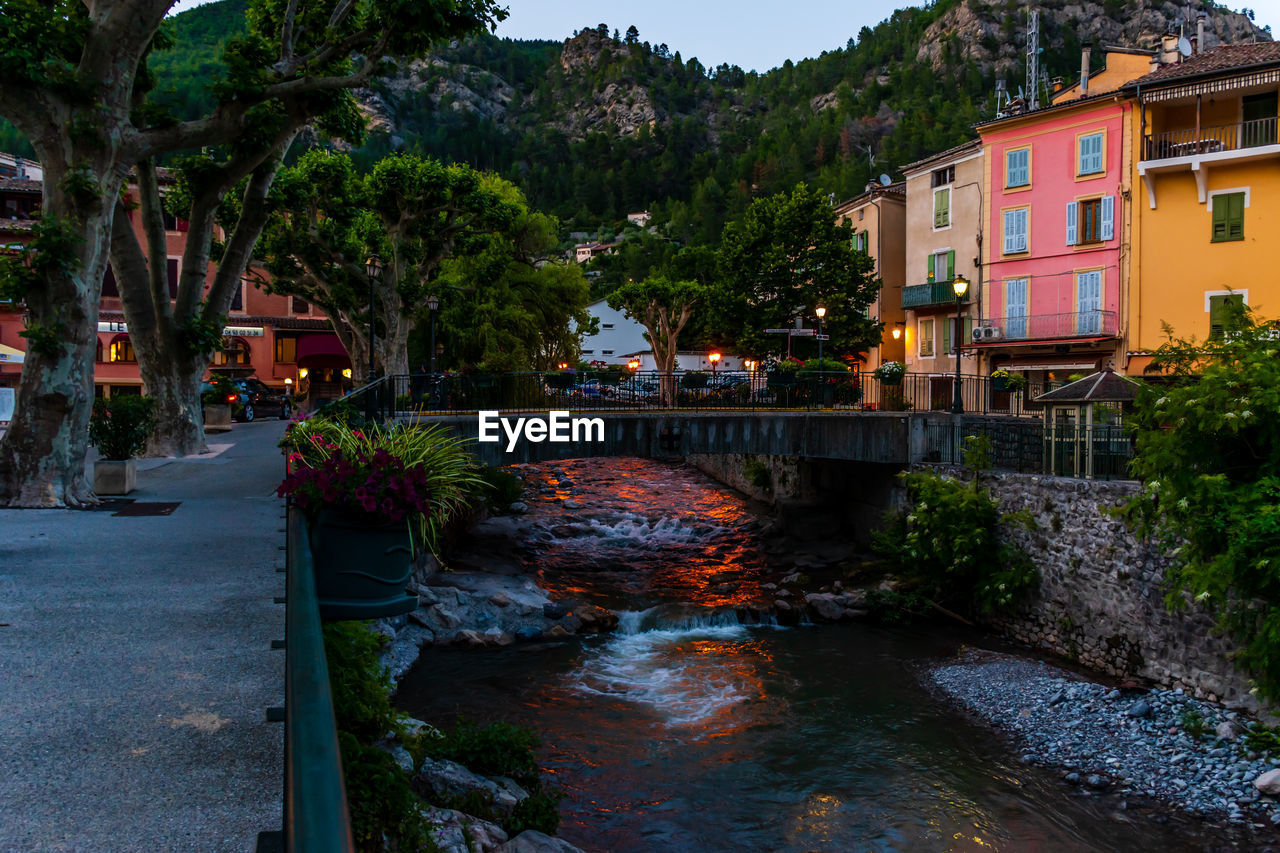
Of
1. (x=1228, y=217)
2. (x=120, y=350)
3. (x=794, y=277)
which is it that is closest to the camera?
(x=1228, y=217)

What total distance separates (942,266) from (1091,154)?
813 cm

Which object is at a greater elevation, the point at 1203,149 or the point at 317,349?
the point at 1203,149

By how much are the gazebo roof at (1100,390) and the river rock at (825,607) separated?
6.40 metres

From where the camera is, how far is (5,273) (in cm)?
1170

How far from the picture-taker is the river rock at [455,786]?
8438 mm

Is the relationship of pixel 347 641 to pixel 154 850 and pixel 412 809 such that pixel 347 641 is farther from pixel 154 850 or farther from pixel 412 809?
pixel 154 850

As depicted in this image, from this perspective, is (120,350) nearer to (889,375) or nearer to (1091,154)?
(889,375)

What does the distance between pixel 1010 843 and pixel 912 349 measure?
33.5 m

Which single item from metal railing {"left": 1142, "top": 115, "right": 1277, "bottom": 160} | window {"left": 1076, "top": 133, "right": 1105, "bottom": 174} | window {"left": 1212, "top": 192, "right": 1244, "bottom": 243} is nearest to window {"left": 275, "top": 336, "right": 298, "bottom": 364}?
window {"left": 1076, "top": 133, "right": 1105, "bottom": 174}

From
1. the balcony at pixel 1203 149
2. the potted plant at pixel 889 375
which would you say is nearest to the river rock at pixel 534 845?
the potted plant at pixel 889 375

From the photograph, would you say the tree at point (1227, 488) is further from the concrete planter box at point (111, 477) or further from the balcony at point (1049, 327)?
the balcony at point (1049, 327)

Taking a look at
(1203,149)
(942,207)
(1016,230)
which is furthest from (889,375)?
(942,207)

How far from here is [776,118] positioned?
152500 mm

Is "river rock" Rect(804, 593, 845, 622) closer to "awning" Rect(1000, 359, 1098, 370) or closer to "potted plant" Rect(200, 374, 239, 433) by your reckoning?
"awning" Rect(1000, 359, 1098, 370)
